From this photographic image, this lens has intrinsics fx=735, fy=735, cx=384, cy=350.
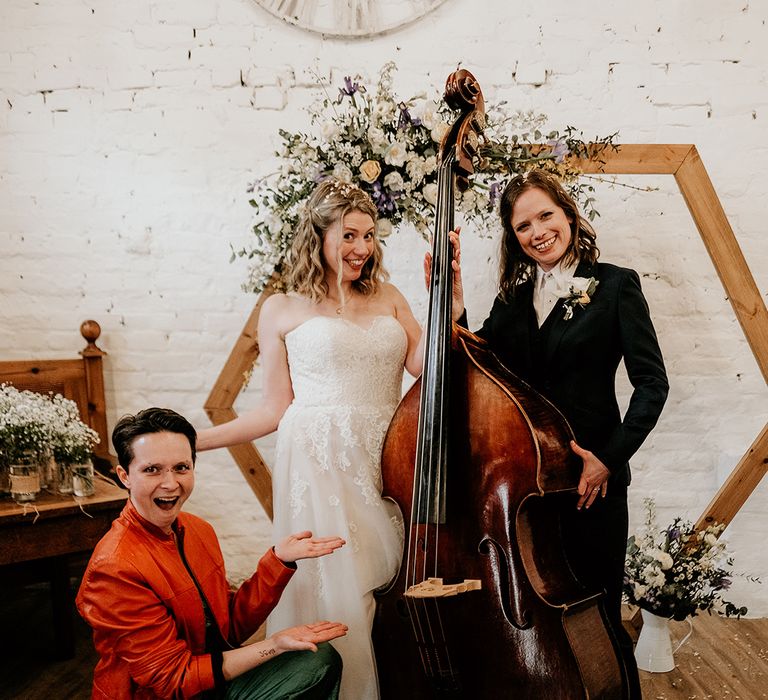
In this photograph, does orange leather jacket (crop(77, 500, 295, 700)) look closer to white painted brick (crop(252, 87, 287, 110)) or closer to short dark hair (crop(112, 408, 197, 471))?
short dark hair (crop(112, 408, 197, 471))

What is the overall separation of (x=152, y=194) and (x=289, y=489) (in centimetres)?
172

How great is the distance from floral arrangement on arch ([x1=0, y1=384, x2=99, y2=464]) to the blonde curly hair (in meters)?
0.94

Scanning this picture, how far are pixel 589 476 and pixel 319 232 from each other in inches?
39.8

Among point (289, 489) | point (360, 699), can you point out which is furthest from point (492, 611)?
point (289, 489)

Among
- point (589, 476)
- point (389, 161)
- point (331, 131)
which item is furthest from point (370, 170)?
point (589, 476)

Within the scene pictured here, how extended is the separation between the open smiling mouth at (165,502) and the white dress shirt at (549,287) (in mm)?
1085

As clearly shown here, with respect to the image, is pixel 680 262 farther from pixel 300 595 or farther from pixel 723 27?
pixel 300 595

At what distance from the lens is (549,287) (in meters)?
2.06

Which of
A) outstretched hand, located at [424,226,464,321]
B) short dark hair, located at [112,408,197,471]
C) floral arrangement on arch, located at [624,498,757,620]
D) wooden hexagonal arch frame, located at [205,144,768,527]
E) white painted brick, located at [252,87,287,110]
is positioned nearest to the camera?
short dark hair, located at [112,408,197,471]

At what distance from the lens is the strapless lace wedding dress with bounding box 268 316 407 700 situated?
1.97 m

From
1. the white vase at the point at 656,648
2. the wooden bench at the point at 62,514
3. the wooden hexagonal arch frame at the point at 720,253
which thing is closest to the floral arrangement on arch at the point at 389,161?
the wooden hexagonal arch frame at the point at 720,253

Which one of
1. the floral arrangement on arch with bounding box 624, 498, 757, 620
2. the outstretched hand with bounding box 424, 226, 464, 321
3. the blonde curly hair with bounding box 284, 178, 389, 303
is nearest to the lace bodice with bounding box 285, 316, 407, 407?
the blonde curly hair with bounding box 284, 178, 389, 303

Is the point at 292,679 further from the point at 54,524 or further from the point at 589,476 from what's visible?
the point at 54,524

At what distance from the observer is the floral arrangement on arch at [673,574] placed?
8.36ft
